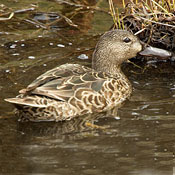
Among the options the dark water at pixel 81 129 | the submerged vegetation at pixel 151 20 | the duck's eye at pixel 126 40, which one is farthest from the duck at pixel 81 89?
the submerged vegetation at pixel 151 20

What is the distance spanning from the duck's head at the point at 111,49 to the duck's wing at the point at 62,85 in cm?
50

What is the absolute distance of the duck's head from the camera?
8.34 metres

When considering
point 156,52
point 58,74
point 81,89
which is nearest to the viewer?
point 81,89

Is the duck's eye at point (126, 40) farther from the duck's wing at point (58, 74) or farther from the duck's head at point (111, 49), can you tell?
the duck's wing at point (58, 74)

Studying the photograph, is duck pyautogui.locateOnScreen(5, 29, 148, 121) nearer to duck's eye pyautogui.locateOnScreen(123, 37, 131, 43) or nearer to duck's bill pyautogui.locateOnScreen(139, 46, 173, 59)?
duck's eye pyautogui.locateOnScreen(123, 37, 131, 43)

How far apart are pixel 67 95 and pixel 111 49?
4.73 ft

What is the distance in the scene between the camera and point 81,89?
741cm

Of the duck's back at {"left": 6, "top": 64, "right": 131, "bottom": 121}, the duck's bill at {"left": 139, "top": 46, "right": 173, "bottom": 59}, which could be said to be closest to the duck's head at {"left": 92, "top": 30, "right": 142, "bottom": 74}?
the duck's back at {"left": 6, "top": 64, "right": 131, "bottom": 121}

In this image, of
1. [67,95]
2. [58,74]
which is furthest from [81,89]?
[58,74]

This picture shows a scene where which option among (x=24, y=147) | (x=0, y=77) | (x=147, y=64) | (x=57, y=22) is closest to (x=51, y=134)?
(x=24, y=147)

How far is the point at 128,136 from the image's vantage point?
6711mm

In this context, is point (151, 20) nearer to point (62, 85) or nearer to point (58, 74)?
point (58, 74)

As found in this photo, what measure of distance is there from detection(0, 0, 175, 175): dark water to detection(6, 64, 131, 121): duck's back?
6.2 inches

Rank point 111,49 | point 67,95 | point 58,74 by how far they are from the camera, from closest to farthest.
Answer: point 67,95
point 58,74
point 111,49
